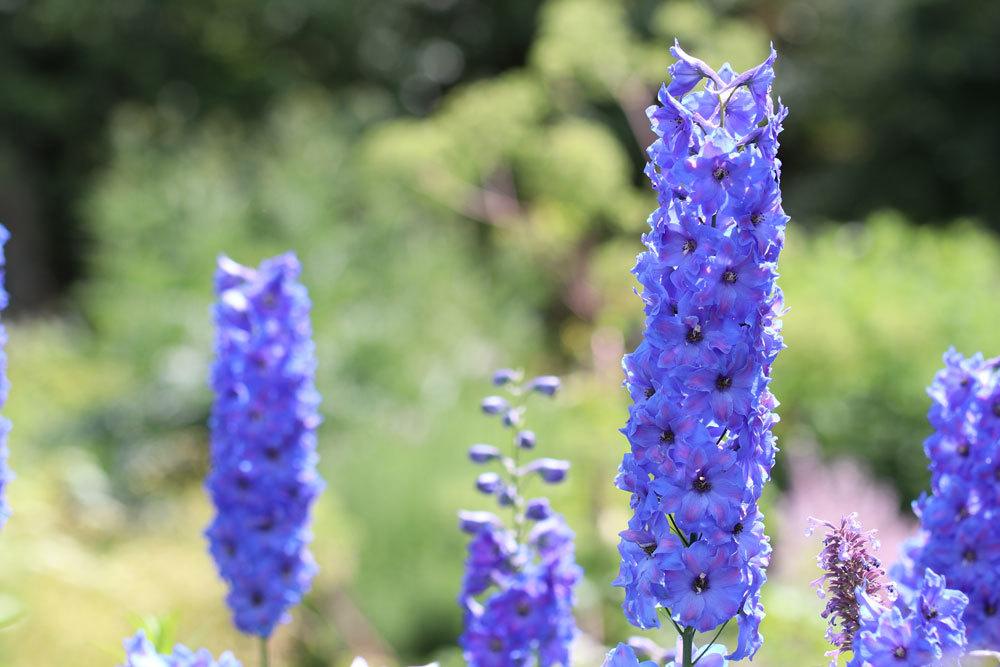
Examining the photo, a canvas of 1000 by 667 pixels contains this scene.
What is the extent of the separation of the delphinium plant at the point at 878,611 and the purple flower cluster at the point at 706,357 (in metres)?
0.09

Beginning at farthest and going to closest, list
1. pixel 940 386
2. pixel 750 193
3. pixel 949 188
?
1. pixel 949 188
2. pixel 940 386
3. pixel 750 193

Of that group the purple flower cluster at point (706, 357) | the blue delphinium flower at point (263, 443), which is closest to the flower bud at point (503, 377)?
the blue delphinium flower at point (263, 443)

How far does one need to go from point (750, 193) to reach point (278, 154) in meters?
9.76

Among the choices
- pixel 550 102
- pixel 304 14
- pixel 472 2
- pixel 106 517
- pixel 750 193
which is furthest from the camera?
pixel 472 2

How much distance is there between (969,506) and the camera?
1.56 metres

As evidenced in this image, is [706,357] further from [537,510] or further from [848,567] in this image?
[537,510]

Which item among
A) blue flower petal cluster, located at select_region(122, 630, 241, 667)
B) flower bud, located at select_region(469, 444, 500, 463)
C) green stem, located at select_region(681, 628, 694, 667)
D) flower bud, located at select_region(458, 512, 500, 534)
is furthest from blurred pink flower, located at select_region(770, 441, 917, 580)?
blue flower petal cluster, located at select_region(122, 630, 241, 667)

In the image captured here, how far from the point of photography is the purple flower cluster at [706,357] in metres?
1.25

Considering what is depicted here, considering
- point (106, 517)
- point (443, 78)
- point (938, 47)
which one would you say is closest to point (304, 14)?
point (443, 78)

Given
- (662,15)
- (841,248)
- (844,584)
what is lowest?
(844,584)

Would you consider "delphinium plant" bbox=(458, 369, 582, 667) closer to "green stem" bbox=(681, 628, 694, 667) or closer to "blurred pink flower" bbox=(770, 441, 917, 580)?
"green stem" bbox=(681, 628, 694, 667)

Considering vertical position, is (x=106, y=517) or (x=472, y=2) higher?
(x=472, y=2)

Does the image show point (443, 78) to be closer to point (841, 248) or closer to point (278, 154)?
point (278, 154)

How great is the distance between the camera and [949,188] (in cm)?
1228
